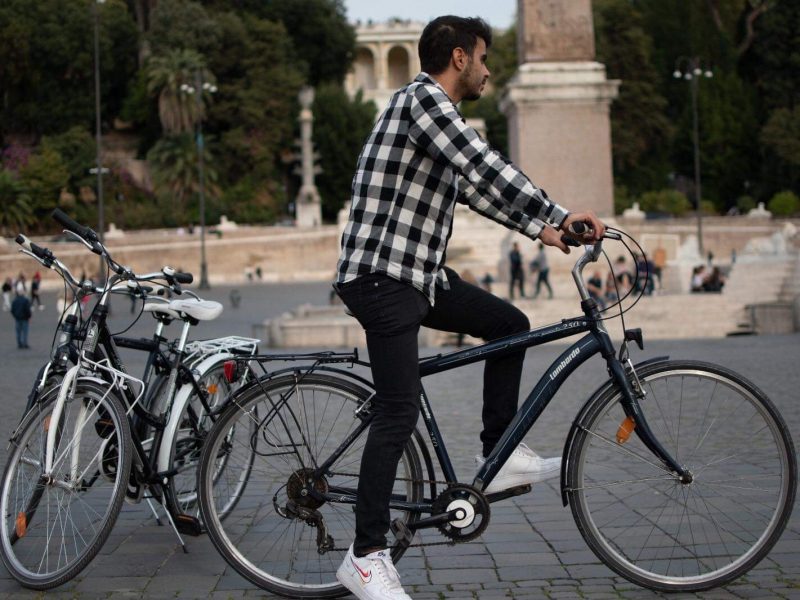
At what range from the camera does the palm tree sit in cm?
7419

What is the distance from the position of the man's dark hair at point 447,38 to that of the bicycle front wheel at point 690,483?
1.26 metres

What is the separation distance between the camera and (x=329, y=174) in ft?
258

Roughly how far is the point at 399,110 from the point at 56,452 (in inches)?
72.4

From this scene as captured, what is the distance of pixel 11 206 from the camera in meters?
67.8

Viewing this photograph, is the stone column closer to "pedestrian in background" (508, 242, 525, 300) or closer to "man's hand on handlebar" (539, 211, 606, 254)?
"pedestrian in background" (508, 242, 525, 300)

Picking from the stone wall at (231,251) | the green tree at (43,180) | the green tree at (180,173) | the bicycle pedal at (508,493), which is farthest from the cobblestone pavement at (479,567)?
the green tree at (180,173)

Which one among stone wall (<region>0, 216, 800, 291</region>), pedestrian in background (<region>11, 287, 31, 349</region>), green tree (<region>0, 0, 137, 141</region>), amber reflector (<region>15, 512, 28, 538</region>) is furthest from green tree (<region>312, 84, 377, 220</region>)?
amber reflector (<region>15, 512, 28, 538</region>)

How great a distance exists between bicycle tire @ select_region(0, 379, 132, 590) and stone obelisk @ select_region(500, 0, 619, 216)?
2008 cm

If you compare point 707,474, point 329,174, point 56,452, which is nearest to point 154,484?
point 56,452

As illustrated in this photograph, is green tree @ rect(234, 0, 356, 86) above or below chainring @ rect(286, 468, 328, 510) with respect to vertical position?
above

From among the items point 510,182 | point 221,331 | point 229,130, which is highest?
point 229,130

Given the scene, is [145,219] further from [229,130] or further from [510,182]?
[510,182]

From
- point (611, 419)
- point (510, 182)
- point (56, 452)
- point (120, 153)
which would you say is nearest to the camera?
point (510, 182)

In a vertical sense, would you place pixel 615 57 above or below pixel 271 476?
above
